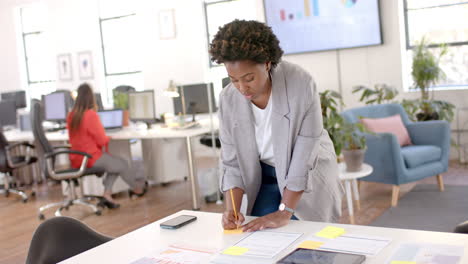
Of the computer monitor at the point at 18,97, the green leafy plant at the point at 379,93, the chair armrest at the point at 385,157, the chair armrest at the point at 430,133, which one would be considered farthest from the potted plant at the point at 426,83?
the computer monitor at the point at 18,97

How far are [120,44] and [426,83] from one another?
220 inches

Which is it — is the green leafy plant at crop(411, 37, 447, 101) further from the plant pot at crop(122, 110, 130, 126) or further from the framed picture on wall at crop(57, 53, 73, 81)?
the framed picture on wall at crop(57, 53, 73, 81)

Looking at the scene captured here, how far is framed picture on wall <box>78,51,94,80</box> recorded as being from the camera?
1011 centimetres

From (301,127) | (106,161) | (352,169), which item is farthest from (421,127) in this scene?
(301,127)

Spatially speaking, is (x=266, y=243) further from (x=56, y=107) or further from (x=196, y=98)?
(x=56, y=107)

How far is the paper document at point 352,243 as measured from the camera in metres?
1.63

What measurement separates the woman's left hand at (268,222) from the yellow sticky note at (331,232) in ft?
0.56

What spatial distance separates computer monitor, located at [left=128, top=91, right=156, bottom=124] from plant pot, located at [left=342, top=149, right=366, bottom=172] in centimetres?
262

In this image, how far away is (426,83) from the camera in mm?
6348

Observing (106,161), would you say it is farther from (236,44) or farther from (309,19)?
(236,44)

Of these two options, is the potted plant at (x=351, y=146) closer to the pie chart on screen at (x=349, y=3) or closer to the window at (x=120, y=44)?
the pie chart on screen at (x=349, y=3)

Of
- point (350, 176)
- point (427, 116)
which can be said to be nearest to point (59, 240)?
point (350, 176)

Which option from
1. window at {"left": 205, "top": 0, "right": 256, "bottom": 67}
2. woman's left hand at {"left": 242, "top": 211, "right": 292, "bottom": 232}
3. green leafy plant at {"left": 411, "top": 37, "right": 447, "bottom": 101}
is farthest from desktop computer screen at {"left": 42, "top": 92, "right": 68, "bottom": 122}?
woman's left hand at {"left": 242, "top": 211, "right": 292, "bottom": 232}

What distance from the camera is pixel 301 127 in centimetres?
211
